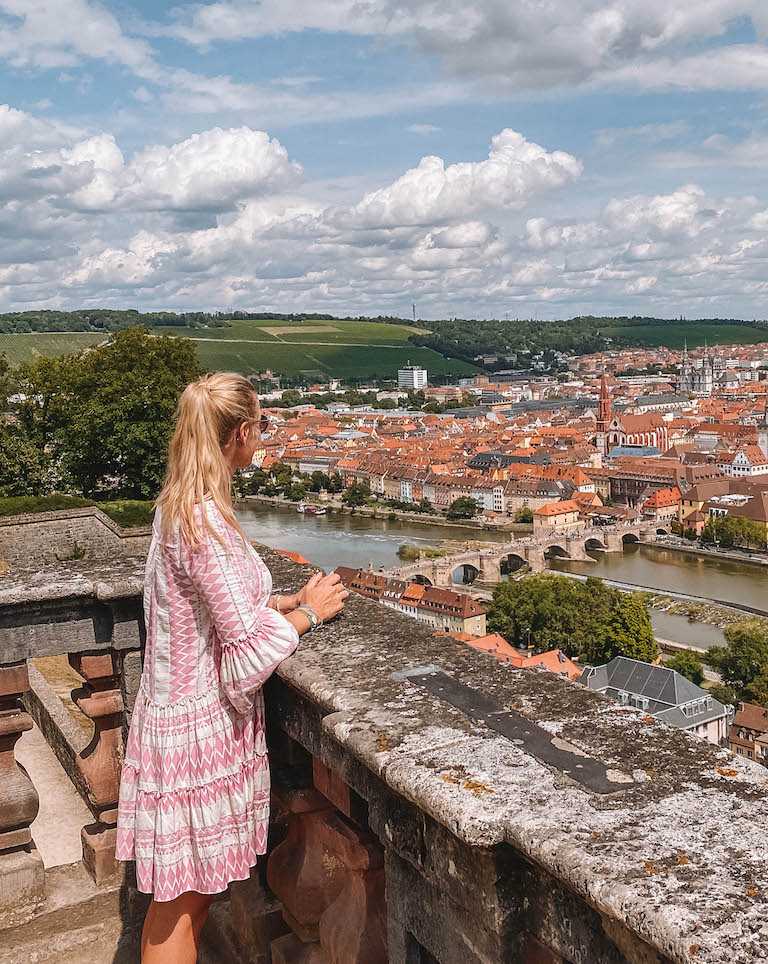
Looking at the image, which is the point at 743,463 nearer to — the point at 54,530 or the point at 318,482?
the point at 318,482

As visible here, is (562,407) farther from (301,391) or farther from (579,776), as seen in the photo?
(579,776)

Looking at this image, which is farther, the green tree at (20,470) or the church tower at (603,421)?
the church tower at (603,421)

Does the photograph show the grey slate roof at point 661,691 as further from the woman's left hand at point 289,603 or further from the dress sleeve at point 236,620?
the dress sleeve at point 236,620

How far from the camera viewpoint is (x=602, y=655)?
2869 centimetres

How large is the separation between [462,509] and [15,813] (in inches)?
1952

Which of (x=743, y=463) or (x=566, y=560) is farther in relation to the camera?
(x=743, y=463)

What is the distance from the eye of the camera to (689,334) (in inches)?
6447

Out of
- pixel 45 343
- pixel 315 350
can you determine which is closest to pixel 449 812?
pixel 45 343

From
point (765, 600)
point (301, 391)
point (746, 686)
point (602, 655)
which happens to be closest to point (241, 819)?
point (746, 686)

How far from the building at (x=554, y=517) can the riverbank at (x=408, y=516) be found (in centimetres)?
104

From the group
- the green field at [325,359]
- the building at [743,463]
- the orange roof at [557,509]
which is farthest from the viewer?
the green field at [325,359]

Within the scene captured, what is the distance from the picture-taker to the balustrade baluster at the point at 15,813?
2.28 metres

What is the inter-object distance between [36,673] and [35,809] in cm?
183

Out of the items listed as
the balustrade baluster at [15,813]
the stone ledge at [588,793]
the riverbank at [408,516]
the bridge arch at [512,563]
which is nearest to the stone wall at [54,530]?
the balustrade baluster at [15,813]
